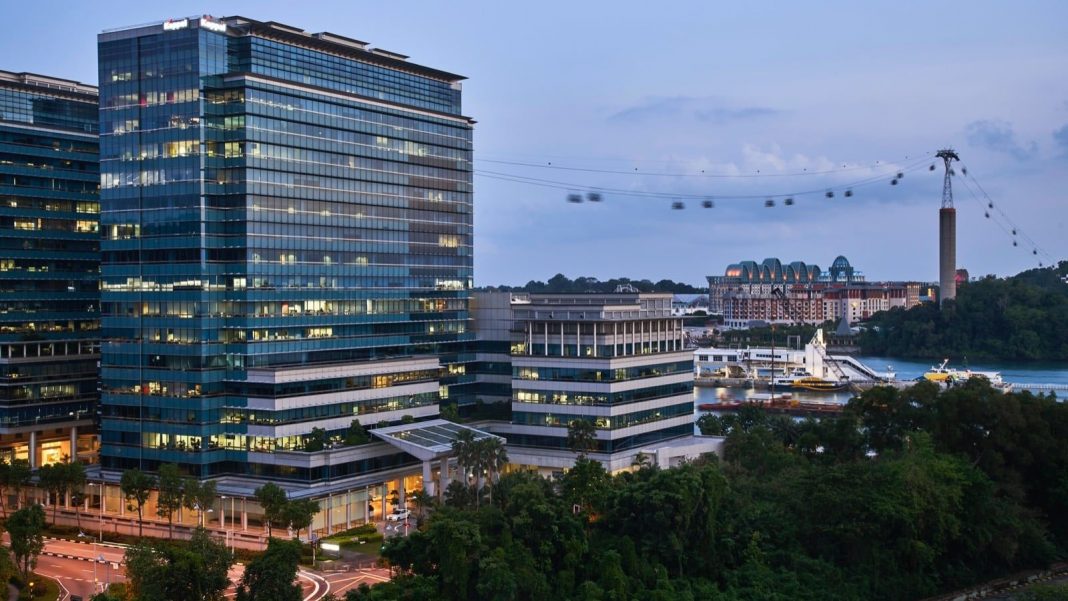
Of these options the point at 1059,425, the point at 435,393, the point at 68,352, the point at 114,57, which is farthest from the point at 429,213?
the point at 1059,425

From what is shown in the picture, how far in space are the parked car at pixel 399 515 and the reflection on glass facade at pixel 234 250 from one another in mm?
4421

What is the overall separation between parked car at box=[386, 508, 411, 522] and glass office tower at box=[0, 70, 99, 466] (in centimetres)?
2957

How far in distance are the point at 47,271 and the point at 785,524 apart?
2451 inches

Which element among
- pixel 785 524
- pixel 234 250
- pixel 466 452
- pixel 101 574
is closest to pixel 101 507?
pixel 101 574

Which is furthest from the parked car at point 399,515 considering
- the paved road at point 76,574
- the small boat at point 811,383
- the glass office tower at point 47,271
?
the small boat at point 811,383

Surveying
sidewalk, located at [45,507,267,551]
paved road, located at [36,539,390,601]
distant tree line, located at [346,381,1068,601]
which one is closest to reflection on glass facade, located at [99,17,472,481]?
sidewalk, located at [45,507,267,551]

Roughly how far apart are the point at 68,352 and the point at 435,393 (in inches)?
1217

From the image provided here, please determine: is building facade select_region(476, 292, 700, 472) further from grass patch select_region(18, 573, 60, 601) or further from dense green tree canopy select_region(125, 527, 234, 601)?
dense green tree canopy select_region(125, 527, 234, 601)

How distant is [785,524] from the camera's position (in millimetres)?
56250

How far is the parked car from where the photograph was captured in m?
67.5

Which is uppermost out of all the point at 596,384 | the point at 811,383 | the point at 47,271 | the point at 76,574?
the point at 47,271

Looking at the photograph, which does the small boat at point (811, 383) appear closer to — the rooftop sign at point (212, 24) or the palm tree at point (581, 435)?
the palm tree at point (581, 435)

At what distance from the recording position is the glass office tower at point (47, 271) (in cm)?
8012

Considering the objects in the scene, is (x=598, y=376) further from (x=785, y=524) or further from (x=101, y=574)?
(x=101, y=574)
